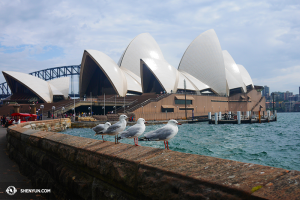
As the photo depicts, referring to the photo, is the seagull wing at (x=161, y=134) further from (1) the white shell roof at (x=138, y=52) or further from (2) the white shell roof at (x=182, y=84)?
(1) the white shell roof at (x=138, y=52)

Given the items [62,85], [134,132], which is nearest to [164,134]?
[134,132]

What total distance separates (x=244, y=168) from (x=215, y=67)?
6584 cm

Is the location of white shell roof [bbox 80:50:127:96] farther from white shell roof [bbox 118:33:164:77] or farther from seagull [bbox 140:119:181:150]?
seagull [bbox 140:119:181:150]

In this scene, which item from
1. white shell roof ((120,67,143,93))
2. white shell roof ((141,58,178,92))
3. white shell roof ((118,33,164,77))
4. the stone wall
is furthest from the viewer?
white shell roof ((118,33,164,77))

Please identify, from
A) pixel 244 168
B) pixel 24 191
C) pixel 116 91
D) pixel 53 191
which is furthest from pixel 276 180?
pixel 116 91

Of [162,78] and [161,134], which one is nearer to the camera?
[161,134]

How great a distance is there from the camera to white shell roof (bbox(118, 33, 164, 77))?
6525cm

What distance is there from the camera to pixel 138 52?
66625 millimetres

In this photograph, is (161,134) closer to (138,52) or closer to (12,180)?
(12,180)

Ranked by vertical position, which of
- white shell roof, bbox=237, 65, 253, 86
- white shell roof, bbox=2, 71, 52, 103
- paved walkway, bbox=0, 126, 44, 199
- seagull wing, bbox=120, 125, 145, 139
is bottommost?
paved walkway, bbox=0, 126, 44, 199

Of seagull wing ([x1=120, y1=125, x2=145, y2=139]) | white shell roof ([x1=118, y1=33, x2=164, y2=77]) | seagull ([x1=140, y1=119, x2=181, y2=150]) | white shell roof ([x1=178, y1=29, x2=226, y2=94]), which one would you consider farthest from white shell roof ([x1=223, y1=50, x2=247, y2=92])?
seagull ([x1=140, y1=119, x2=181, y2=150])

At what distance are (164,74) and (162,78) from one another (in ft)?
5.31

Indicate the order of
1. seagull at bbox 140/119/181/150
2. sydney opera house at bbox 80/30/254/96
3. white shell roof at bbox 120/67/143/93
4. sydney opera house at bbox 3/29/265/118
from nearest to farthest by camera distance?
seagull at bbox 140/119/181/150
sydney opera house at bbox 3/29/265/118
sydney opera house at bbox 80/30/254/96
white shell roof at bbox 120/67/143/93

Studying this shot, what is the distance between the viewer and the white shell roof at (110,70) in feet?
176
